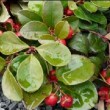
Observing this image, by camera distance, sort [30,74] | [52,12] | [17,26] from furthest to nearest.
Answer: [17,26] < [52,12] < [30,74]

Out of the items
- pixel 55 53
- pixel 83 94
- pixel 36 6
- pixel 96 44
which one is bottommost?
pixel 83 94

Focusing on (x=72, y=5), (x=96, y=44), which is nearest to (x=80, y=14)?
(x=72, y=5)

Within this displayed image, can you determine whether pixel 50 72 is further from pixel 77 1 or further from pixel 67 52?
pixel 77 1

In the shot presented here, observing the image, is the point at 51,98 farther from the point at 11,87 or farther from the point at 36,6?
the point at 36,6

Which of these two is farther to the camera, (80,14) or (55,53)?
(80,14)

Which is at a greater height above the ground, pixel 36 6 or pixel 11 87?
pixel 36 6

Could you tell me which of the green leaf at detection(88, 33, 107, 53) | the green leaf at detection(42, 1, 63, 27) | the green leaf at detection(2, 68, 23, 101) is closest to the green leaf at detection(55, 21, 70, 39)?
the green leaf at detection(42, 1, 63, 27)

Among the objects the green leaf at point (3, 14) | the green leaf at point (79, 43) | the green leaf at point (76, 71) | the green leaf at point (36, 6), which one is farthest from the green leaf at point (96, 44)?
the green leaf at point (3, 14)

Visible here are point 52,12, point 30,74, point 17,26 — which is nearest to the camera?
point 30,74
